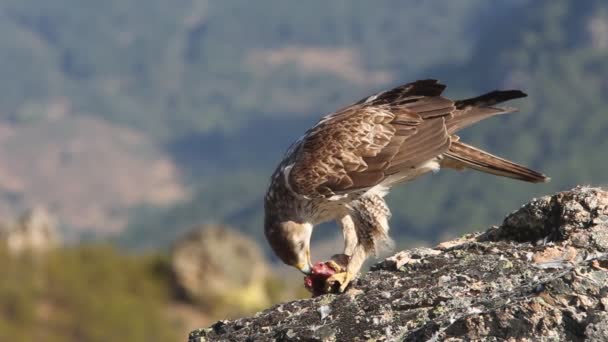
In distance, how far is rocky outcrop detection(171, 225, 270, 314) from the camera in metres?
40.2

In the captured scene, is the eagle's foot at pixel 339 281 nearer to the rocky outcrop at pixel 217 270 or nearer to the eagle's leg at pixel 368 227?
the eagle's leg at pixel 368 227

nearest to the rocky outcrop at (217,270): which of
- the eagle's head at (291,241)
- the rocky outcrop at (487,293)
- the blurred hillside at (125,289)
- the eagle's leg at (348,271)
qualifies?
the blurred hillside at (125,289)

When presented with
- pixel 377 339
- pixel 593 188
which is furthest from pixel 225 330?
pixel 593 188

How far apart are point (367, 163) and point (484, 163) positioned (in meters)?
1.09

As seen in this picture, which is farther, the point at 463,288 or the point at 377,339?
the point at 463,288

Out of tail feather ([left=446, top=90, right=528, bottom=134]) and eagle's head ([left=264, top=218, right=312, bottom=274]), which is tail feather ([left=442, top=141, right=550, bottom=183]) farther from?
eagle's head ([left=264, top=218, right=312, bottom=274])

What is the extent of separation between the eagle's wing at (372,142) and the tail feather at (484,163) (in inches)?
7.9

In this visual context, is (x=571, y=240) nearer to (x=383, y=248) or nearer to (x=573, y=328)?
(x=573, y=328)

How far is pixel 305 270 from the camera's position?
28.6ft

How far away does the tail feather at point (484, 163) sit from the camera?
30.4 feet

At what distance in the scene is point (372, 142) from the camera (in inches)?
384

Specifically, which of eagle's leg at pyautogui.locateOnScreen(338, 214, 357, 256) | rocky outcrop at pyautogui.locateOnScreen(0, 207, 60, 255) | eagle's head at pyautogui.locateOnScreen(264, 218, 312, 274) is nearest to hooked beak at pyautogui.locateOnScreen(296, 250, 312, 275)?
eagle's head at pyautogui.locateOnScreen(264, 218, 312, 274)

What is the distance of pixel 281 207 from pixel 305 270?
0.86m

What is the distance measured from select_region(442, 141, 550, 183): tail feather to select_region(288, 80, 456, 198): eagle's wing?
20 centimetres
